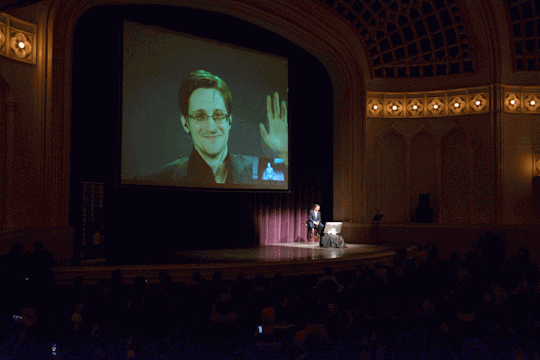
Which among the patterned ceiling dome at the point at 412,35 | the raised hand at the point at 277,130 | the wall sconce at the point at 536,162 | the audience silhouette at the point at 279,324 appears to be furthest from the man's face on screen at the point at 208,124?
the wall sconce at the point at 536,162

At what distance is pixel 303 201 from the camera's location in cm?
1564

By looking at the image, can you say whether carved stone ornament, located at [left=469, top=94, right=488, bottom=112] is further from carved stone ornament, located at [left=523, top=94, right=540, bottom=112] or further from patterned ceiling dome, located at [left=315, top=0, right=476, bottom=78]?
carved stone ornament, located at [left=523, top=94, right=540, bottom=112]

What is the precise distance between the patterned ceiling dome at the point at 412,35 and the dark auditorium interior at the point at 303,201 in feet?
0.22

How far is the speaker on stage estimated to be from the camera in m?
15.2

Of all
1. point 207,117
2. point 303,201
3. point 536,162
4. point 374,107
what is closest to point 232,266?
point 207,117

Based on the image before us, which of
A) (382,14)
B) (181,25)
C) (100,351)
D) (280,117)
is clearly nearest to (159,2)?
(181,25)

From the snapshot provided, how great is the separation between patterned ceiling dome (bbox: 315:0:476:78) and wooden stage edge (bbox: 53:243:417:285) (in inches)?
Result: 283

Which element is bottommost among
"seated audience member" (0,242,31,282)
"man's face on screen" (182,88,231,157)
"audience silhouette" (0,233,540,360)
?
"audience silhouette" (0,233,540,360)

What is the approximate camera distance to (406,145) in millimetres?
16016

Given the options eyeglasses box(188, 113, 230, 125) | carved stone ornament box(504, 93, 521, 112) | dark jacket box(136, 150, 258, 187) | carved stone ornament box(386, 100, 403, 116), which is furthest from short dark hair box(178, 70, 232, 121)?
carved stone ornament box(504, 93, 521, 112)

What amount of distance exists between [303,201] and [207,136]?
4440 mm

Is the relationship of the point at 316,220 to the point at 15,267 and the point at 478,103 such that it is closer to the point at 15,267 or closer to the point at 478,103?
the point at 478,103

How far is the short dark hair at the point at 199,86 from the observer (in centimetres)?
1225

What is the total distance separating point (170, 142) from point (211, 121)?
131 cm
